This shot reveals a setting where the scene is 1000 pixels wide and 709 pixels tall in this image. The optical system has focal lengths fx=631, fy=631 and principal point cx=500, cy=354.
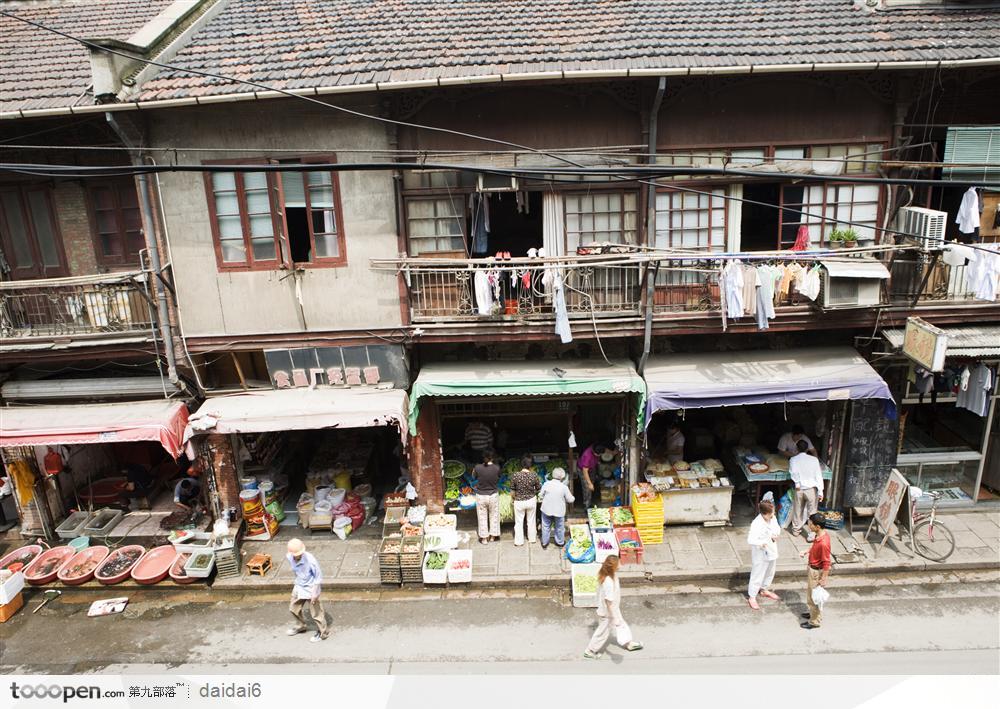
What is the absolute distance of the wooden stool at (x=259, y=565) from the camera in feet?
40.0

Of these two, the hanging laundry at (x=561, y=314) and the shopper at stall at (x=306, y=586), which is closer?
the shopper at stall at (x=306, y=586)

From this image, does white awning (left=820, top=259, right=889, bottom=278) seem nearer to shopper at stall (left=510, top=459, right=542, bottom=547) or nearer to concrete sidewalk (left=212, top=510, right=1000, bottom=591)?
concrete sidewalk (left=212, top=510, right=1000, bottom=591)

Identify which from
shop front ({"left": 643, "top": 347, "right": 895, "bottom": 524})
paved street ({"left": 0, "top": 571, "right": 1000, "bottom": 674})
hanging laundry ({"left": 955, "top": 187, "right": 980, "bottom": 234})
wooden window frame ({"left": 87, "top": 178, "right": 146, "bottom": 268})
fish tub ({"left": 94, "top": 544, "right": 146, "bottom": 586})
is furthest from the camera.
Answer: wooden window frame ({"left": 87, "top": 178, "right": 146, "bottom": 268})

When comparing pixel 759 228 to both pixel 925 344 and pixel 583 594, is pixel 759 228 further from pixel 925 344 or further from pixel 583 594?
pixel 583 594

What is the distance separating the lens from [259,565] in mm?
12180

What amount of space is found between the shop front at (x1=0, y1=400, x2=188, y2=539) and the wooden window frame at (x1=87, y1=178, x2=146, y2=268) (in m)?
2.89

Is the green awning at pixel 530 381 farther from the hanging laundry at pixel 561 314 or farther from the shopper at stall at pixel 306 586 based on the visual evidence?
the shopper at stall at pixel 306 586

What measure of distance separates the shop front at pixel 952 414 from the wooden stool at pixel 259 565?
1258 centimetres

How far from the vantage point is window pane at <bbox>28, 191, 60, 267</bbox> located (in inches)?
497

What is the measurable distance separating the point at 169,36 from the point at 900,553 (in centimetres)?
1722

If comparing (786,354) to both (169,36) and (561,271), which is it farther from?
(169,36)

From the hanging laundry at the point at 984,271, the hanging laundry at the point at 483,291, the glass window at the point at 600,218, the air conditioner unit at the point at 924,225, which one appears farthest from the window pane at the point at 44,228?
the hanging laundry at the point at 984,271

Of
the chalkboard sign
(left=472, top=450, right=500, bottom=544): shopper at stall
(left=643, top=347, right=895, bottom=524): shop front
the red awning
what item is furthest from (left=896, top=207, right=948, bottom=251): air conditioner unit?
the red awning

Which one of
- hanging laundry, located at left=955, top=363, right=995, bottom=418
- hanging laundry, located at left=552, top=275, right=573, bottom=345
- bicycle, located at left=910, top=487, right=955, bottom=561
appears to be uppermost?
hanging laundry, located at left=552, top=275, right=573, bottom=345
